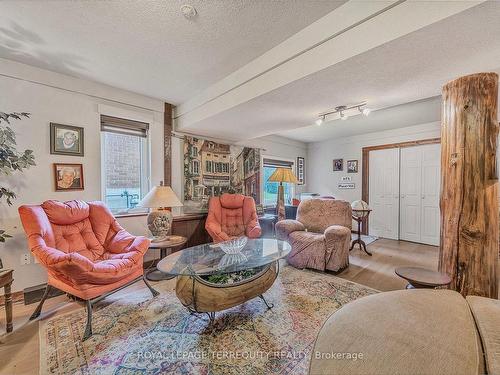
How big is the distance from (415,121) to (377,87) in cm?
283

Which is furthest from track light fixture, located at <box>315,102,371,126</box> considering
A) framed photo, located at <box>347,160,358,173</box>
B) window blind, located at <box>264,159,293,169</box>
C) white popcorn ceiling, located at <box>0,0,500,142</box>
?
framed photo, located at <box>347,160,358,173</box>

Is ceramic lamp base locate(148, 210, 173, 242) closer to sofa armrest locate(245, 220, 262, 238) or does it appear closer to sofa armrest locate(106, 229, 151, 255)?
sofa armrest locate(106, 229, 151, 255)

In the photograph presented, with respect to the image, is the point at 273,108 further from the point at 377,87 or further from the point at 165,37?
the point at 165,37

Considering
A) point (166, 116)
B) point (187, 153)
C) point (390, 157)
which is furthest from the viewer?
point (390, 157)

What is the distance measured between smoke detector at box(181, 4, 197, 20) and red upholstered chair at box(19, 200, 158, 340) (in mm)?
2001

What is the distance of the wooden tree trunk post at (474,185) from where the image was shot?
4.91 ft

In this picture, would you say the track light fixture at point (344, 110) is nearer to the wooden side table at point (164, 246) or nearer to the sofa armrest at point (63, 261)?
the wooden side table at point (164, 246)

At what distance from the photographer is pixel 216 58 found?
2.20m

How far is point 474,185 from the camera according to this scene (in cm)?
152

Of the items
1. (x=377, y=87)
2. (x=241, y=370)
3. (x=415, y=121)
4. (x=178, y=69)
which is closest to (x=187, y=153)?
(x=178, y=69)

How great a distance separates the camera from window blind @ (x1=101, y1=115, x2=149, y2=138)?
2883 mm

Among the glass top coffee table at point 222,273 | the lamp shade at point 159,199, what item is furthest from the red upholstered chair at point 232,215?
the glass top coffee table at point 222,273

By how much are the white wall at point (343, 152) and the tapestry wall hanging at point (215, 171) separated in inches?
85.2

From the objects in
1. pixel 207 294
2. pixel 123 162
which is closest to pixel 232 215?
pixel 123 162
